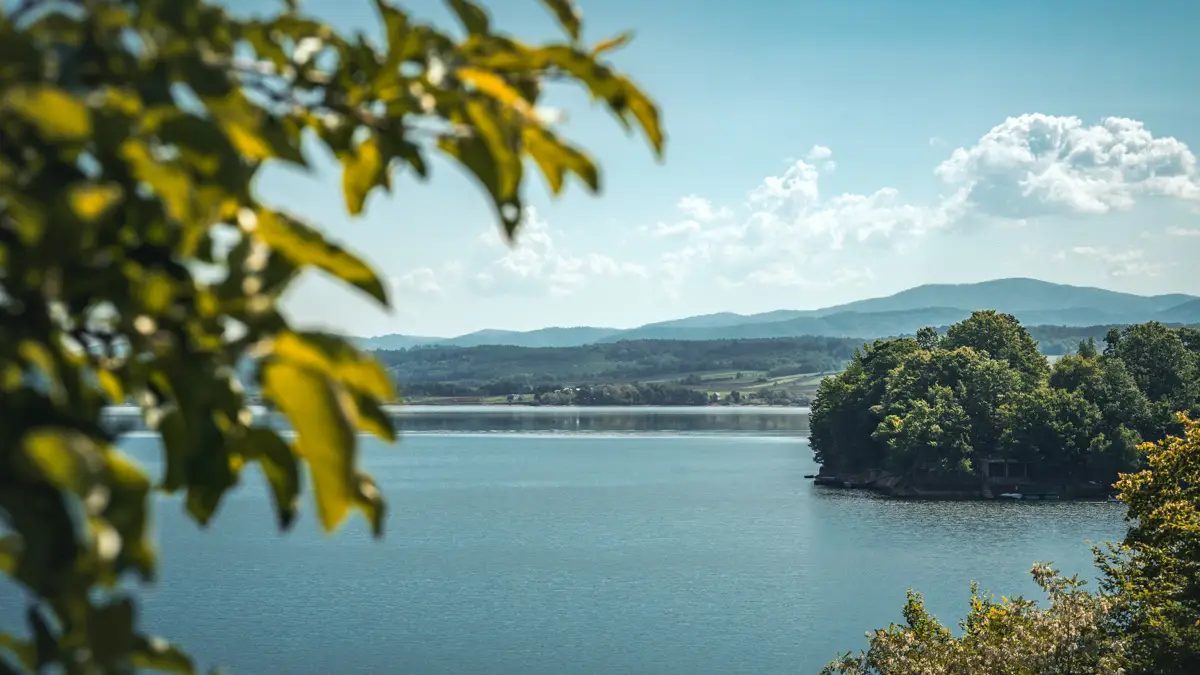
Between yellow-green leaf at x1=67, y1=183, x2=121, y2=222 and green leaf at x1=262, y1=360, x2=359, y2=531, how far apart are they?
0.21 meters

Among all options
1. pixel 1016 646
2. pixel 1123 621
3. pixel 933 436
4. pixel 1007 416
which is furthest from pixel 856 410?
pixel 1016 646

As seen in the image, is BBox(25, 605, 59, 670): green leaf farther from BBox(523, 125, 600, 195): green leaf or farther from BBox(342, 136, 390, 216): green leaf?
BBox(523, 125, 600, 195): green leaf

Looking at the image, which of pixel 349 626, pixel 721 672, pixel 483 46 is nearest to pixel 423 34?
pixel 483 46

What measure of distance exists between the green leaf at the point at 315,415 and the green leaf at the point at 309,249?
172 mm

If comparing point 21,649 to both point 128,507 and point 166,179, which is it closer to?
point 128,507

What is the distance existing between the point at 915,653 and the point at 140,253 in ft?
85.8

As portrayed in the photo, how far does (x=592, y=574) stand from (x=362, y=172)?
55.8 meters

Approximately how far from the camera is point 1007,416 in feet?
276

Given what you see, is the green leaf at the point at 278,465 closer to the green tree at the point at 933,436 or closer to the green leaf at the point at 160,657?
the green leaf at the point at 160,657

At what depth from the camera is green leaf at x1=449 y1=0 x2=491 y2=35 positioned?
1.56 meters

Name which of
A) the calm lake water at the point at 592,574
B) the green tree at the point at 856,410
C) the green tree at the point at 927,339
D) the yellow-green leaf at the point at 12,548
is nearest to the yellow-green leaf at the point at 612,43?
the yellow-green leaf at the point at 12,548

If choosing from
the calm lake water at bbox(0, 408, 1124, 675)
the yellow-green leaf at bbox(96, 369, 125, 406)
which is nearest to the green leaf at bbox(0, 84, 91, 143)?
the yellow-green leaf at bbox(96, 369, 125, 406)

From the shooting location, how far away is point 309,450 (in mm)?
1100

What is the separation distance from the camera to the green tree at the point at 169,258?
1085 millimetres
